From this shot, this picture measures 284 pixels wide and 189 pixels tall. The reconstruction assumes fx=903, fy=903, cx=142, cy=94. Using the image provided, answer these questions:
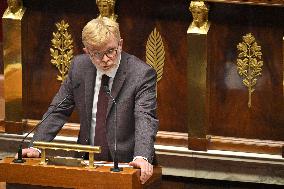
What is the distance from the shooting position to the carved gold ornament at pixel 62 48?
5316mm

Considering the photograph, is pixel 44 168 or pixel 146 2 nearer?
pixel 44 168

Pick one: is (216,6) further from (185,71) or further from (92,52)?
(92,52)

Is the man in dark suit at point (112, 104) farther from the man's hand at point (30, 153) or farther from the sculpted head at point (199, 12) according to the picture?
the sculpted head at point (199, 12)

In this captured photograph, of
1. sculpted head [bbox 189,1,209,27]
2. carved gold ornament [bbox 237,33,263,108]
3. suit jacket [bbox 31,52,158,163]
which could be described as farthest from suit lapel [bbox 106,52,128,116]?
carved gold ornament [bbox 237,33,263,108]

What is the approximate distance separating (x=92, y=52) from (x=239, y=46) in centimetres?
152

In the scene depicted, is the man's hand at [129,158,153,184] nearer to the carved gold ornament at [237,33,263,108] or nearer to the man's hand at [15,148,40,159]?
the man's hand at [15,148,40,159]

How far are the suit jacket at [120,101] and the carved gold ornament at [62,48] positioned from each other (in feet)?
4.55

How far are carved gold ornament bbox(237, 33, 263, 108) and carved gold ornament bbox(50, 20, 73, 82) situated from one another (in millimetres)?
1019

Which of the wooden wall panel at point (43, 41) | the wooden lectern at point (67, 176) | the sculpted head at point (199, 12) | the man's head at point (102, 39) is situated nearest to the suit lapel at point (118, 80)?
the man's head at point (102, 39)

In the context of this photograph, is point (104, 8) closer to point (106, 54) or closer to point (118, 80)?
point (118, 80)

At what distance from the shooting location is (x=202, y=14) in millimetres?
4941

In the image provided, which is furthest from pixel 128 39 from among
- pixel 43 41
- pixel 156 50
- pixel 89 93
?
pixel 89 93

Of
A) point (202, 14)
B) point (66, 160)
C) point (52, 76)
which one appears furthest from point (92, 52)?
point (52, 76)

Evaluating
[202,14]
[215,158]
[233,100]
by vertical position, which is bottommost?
[215,158]
